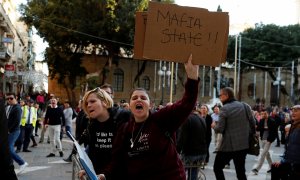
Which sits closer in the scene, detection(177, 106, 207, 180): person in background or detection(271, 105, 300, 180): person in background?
detection(271, 105, 300, 180): person in background

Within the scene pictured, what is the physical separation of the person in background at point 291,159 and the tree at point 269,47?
54.8 meters

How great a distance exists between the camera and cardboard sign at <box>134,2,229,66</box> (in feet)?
13.0

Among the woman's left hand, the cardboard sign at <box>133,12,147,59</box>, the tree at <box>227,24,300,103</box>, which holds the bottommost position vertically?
the woman's left hand

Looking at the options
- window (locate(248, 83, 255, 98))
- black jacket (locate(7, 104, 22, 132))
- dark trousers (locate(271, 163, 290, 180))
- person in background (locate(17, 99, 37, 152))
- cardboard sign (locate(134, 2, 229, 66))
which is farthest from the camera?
window (locate(248, 83, 255, 98))

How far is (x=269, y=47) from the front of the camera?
61281 mm

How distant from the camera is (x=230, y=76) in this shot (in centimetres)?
6688

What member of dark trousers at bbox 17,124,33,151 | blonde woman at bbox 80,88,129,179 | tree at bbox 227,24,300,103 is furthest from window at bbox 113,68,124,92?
blonde woman at bbox 80,88,129,179

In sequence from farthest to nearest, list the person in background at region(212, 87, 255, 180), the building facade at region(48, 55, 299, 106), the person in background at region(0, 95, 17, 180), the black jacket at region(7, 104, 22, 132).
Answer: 1. the building facade at region(48, 55, 299, 106)
2. the black jacket at region(7, 104, 22, 132)
3. the person in background at region(212, 87, 255, 180)
4. the person in background at region(0, 95, 17, 180)

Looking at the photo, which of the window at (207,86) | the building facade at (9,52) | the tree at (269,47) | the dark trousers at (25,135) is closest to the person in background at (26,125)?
the dark trousers at (25,135)

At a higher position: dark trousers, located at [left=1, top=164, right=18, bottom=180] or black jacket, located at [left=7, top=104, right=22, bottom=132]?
dark trousers, located at [left=1, top=164, right=18, bottom=180]

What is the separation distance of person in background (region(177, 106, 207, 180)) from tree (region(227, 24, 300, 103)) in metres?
53.5

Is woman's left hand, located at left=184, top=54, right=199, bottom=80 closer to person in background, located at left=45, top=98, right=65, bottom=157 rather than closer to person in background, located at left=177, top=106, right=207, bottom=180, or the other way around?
person in background, located at left=177, top=106, right=207, bottom=180

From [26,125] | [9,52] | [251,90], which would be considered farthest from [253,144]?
[251,90]

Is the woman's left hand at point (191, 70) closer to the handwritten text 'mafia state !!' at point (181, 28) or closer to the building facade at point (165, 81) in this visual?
the handwritten text 'mafia state !!' at point (181, 28)
